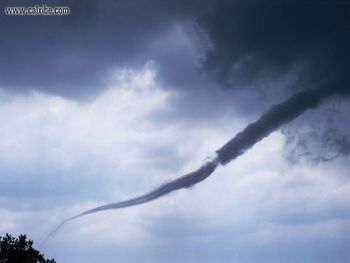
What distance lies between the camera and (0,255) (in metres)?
136

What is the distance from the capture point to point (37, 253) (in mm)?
137625

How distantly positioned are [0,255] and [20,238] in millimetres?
4694

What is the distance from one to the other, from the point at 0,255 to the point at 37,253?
6.71m

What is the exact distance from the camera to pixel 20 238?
137375mm

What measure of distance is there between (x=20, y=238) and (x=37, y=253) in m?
4.21
